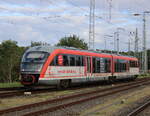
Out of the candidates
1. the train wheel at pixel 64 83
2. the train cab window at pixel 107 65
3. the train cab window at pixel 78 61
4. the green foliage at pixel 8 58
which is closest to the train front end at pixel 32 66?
the train wheel at pixel 64 83

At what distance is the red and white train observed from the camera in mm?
16672

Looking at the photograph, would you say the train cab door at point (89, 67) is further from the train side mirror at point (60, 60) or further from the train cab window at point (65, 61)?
the train side mirror at point (60, 60)

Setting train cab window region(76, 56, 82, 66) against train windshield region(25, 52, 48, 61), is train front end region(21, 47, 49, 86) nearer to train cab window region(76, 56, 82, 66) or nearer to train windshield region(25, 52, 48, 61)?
train windshield region(25, 52, 48, 61)

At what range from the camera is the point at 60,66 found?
1789cm

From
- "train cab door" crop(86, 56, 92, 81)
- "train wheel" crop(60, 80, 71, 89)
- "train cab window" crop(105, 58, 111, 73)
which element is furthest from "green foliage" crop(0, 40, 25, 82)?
"train wheel" crop(60, 80, 71, 89)

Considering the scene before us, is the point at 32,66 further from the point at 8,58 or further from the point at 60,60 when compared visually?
the point at 8,58

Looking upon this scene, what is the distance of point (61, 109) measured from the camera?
35.6ft

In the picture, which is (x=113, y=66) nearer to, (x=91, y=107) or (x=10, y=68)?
(x=91, y=107)

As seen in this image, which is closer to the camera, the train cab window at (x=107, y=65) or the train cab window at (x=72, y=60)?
the train cab window at (x=72, y=60)

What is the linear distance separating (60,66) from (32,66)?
1.97m

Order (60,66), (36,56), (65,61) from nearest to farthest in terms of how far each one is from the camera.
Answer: (36,56), (60,66), (65,61)

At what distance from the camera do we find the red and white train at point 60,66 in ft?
54.7

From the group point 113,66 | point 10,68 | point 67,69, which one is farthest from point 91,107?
point 10,68

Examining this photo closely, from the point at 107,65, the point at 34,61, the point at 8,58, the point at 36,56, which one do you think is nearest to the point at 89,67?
the point at 107,65
